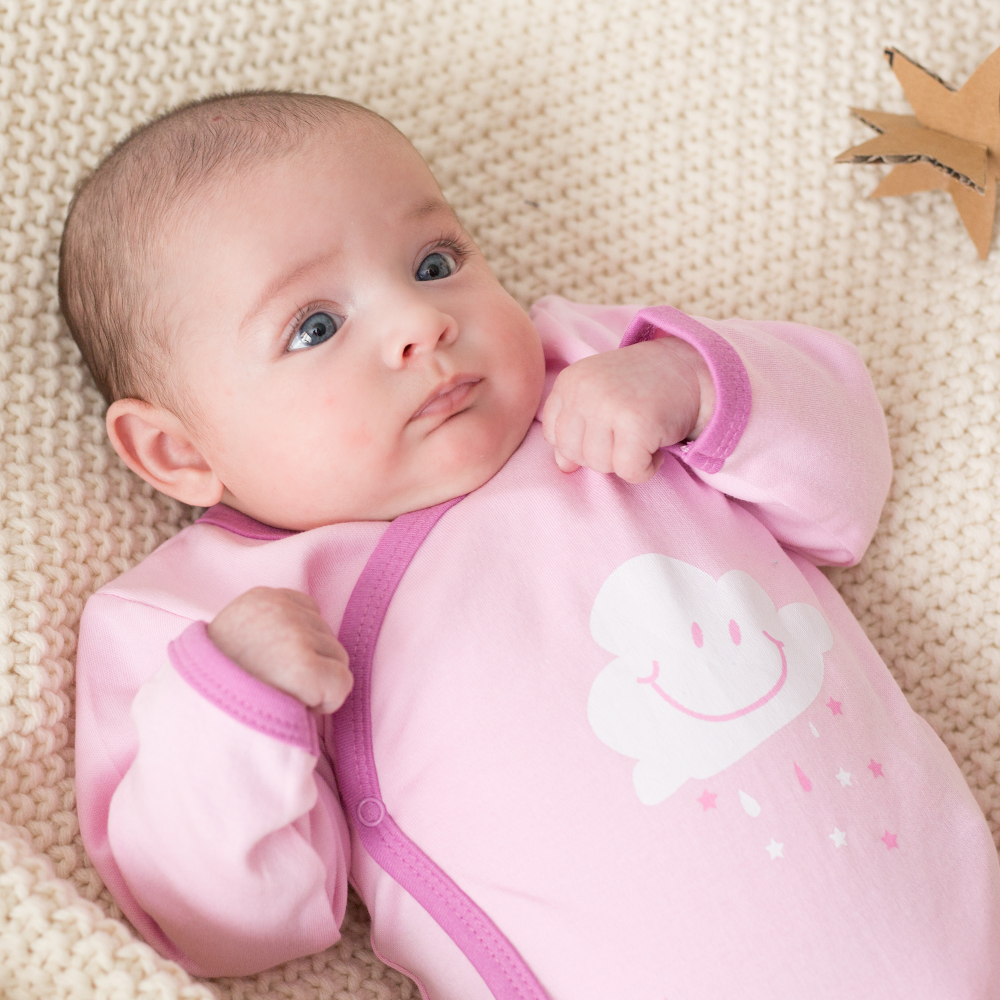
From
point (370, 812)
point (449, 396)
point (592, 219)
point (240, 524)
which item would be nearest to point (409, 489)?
point (449, 396)

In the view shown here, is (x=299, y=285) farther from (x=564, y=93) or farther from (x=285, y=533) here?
(x=564, y=93)

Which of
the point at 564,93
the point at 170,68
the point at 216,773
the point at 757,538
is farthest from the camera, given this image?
the point at 564,93

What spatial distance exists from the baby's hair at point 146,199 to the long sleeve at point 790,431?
39 cm

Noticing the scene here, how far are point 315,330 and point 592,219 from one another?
1.98 ft

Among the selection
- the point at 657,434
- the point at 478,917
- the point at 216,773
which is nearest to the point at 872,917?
the point at 478,917

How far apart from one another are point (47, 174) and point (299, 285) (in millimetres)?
468

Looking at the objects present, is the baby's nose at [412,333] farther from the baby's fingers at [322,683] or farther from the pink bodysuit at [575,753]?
the baby's fingers at [322,683]

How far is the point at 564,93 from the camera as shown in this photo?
1.55 meters

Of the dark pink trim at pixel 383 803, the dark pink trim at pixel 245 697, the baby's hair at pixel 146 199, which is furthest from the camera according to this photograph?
the baby's hair at pixel 146 199

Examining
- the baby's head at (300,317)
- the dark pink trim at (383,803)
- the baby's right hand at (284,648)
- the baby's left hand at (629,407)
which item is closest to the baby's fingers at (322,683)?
the baby's right hand at (284,648)

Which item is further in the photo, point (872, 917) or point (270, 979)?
point (270, 979)

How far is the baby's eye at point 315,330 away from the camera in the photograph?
1075 mm

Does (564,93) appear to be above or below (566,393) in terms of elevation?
above

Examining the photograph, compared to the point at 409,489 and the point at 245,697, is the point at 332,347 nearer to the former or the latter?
the point at 409,489
